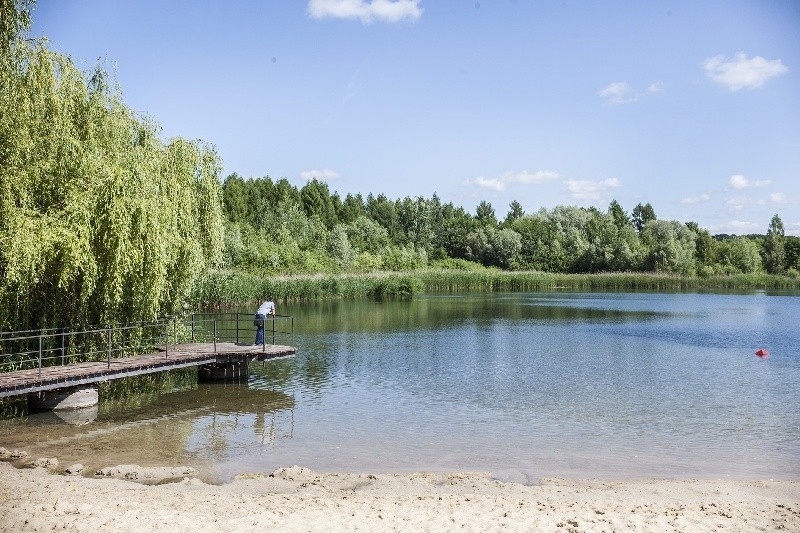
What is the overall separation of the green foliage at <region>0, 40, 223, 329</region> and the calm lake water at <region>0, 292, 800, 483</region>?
275 centimetres

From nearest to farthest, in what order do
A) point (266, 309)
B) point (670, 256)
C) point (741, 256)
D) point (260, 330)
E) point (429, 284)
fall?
point (266, 309) < point (260, 330) < point (429, 284) < point (670, 256) < point (741, 256)

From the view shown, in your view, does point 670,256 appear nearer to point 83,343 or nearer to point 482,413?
point 482,413

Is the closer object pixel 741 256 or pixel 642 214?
pixel 741 256

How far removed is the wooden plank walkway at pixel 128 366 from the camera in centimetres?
1506

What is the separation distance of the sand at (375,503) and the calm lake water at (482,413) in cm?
92

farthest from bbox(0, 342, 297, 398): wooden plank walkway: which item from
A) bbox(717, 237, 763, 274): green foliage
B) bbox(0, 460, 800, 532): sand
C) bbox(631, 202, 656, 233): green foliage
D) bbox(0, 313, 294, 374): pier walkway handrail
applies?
bbox(631, 202, 656, 233): green foliage

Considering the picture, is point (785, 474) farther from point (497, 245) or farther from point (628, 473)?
point (497, 245)

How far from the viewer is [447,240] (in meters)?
108

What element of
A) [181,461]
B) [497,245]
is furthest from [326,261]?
[181,461]

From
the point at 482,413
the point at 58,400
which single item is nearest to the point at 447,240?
the point at 482,413

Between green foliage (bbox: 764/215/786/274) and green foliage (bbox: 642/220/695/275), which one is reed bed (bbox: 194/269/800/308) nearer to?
green foliage (bbox: 642/220/695/275)

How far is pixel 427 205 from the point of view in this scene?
11625 cm

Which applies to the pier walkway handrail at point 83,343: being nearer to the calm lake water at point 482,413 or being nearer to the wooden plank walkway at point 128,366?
the wooden plank walkway at point 128,366

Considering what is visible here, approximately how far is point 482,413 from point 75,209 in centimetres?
1073
